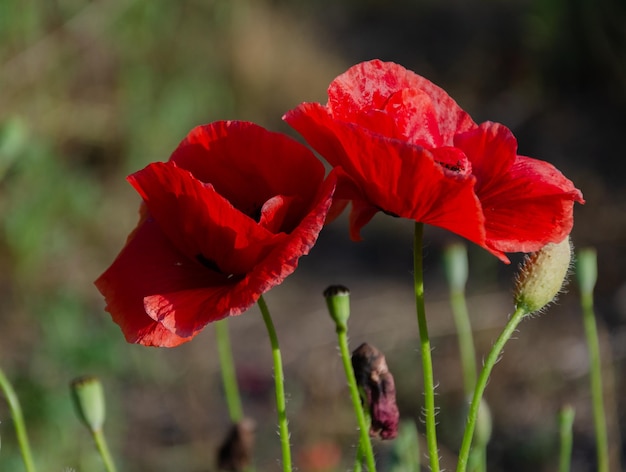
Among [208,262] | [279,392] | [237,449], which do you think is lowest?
[237,449]

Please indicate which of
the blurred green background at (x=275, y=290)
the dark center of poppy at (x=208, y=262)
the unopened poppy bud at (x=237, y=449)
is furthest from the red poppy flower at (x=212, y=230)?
the blurred green background at (x=275, y=290)

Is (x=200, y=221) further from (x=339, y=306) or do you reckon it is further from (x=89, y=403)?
(x=89, y=403)

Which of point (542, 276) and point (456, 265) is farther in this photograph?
Result: point (456, 265)

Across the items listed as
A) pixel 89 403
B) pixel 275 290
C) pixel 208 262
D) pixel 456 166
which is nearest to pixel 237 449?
pixel 89 403

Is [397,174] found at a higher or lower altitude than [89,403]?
higher

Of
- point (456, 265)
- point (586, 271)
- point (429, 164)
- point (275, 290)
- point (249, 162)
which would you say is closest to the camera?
point (429, 164)

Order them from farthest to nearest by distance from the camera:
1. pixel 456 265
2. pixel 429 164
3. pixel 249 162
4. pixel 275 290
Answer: pixel 275 290 → pixel 456 265 → pixel 249 162 → pixel 429 164

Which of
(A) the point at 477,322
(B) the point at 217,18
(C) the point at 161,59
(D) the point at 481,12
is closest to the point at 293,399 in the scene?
(A) the point at 477,322

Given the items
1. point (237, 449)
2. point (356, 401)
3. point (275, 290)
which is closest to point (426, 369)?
point (356, 401)
